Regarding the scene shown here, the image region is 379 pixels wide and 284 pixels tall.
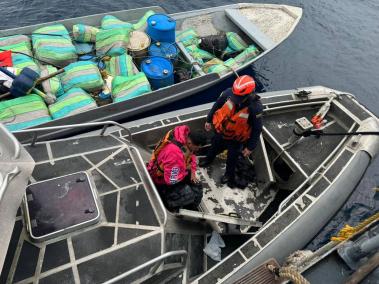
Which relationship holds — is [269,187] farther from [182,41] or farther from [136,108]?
[182,41]

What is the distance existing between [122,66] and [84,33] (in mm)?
1416

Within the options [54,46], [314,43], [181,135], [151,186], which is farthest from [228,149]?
[314,43]

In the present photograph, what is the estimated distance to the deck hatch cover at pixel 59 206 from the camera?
325 cm

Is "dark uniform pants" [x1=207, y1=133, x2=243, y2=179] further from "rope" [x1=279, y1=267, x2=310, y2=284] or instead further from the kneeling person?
"rope" [x1=279, y1=267, x2=310, y2=284]

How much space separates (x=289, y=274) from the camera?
3.13m

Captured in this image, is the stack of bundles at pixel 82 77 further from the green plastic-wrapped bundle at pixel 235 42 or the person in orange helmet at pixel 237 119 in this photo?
the green plastic-wrapped bundle at pixel 235 42

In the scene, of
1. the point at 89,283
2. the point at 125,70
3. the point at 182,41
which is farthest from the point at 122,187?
the point at 182,41

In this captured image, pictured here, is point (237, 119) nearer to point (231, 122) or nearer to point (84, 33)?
point (231, 122)

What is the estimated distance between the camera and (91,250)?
332 cm

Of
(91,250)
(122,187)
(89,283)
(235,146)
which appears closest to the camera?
(89,283)

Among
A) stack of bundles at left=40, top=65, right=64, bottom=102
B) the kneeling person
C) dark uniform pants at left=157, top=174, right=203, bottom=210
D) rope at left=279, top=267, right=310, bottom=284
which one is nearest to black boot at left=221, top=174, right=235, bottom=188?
the kneeling person

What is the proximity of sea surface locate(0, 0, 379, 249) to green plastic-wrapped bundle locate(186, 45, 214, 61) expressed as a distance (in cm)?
206

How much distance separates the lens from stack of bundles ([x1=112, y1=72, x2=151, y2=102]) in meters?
6.57

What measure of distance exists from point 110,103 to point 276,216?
12.4ft
